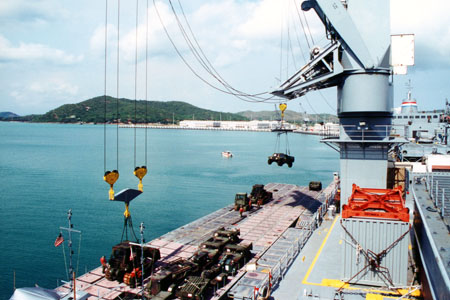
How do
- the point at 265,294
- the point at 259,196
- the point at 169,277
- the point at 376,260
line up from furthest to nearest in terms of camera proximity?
1. the point at 259,196
2. the point at 169,277
3. the point at 265,294
4. the point at 376,260

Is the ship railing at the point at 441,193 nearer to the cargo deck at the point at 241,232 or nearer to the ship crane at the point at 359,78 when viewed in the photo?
the ship crane at the point at 359,78

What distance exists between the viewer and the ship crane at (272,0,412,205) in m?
19.0

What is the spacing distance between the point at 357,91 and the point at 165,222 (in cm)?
3045

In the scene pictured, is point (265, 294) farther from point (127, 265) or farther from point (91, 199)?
point (91, 199)

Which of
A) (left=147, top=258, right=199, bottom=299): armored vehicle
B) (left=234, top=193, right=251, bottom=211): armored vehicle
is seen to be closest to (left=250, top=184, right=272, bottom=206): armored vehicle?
(left=234, top=193, right=251, bottom=211): armored vehicle

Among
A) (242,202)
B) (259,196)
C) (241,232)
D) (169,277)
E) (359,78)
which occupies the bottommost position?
(241,232)

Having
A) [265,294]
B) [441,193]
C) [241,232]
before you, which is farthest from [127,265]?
[441,193]

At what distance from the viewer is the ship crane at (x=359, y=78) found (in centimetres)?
1903

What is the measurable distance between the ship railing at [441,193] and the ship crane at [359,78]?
9.97 ft

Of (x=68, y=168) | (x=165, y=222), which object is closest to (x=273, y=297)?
(x=165, y=222)

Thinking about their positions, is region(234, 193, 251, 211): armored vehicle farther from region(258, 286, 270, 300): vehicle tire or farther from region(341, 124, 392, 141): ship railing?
region(258, 286, 270, 300): vehicle tire

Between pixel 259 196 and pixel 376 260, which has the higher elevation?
pixel 376 260

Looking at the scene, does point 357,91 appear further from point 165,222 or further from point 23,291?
point 165,222

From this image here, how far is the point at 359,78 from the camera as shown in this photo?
762 inches
